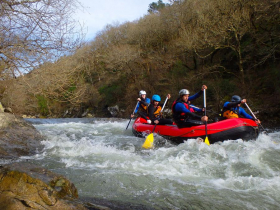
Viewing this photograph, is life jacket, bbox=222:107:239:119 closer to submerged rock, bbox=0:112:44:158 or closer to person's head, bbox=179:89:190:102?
person's head, bbox=179:89:190:102

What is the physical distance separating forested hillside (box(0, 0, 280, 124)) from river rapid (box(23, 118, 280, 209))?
140 cm

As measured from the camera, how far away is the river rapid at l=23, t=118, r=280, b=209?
3283 mm

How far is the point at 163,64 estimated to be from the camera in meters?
20.7

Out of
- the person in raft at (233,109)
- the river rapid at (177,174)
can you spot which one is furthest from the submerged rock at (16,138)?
the person in raft at (233,109)

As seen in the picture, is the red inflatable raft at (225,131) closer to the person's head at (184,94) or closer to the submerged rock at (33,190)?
the person's head at (184,94)

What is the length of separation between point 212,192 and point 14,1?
14.4 feet

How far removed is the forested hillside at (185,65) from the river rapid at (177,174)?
4.61 ft

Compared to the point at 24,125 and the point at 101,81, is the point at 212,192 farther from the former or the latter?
the point at 101,81

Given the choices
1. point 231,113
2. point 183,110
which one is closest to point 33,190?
point 183,110

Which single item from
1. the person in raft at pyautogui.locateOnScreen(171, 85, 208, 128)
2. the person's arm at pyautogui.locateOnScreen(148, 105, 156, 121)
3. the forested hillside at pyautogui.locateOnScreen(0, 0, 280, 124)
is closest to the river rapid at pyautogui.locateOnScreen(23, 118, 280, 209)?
the person in raft at pyautogui.locateOnScreen(171, 85, 208, 128)

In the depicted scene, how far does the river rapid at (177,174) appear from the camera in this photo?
10.8 ft

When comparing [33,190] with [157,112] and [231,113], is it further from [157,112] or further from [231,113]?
[157,112]

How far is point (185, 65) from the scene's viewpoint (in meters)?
18.4

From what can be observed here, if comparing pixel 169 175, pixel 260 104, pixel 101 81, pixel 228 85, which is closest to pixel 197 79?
pixel 228 85
